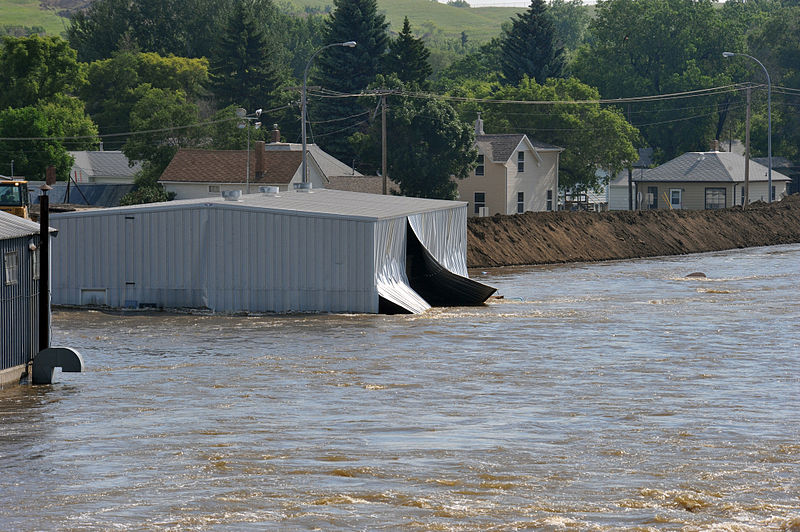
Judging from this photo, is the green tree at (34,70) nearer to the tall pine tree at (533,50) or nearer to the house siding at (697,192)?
the tall pine tree at (533,50)

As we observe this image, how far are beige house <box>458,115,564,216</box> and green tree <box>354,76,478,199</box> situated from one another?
8.04 meters

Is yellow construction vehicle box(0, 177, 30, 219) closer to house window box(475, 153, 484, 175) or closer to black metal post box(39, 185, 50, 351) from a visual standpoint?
black metal post box(39, 185, 50, 351)

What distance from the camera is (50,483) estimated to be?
57.3 feet

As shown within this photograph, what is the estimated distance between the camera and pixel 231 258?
1492 inches

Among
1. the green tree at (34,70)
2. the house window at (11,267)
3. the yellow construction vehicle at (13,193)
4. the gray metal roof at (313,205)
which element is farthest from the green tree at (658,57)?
the house window at (11,267)

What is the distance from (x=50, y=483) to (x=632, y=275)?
42.3 meters

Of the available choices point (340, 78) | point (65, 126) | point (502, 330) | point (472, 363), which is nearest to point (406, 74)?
point (340, 78)

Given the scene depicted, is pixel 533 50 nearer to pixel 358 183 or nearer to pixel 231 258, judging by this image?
pixel 358 183

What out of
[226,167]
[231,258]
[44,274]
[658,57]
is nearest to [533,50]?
[658,57]

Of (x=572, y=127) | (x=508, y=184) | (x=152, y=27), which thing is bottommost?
(x=508, y=184)

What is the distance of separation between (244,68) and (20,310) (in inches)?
3476

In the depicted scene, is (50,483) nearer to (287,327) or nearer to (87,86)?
(287,327)

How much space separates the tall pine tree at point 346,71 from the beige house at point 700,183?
23.8 meters

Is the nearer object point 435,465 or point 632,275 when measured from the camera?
point 435,465
